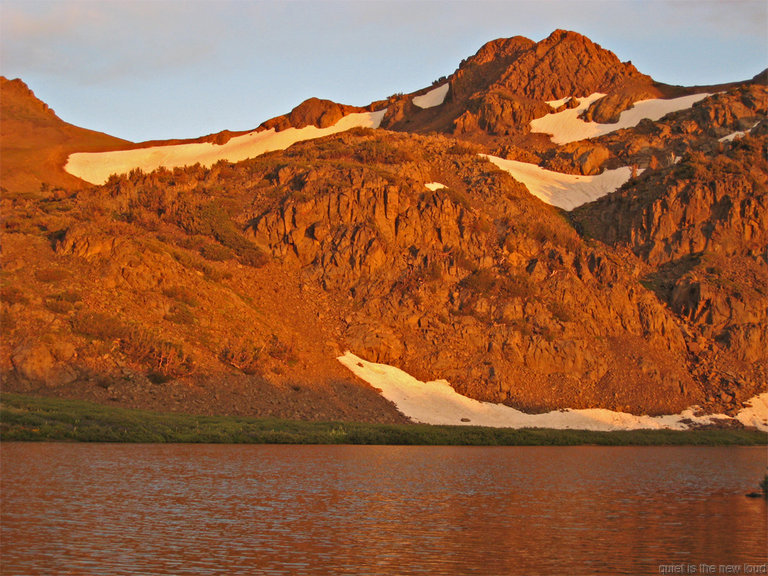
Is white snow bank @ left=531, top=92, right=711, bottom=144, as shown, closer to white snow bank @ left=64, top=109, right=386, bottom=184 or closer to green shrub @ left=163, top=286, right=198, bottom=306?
white snow bank @ left=64, top=109, right=386, bottom=184

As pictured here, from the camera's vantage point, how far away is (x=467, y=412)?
152 feet

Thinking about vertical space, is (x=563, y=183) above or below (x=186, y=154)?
below

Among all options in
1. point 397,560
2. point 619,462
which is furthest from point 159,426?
point 397,560

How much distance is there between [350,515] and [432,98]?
334ft

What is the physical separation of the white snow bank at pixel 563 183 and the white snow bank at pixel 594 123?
46.2ft

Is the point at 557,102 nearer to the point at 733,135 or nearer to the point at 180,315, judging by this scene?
the point at 733,135

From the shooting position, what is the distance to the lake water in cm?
1330

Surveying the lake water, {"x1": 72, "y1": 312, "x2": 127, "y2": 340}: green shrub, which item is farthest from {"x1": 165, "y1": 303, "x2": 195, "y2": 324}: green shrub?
the lake water

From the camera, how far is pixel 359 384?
4506 cm

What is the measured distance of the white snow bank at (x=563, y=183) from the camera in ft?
241

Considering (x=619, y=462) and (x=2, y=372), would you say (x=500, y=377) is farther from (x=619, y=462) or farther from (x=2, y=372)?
(x=2, y=372)

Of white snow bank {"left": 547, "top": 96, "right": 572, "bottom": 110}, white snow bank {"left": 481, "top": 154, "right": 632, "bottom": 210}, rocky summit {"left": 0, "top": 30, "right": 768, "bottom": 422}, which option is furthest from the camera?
white snow bank {"left": 547, "top": 96, "right": 572, "bottom": 110}

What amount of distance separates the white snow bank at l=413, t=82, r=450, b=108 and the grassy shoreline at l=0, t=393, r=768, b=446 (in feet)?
245

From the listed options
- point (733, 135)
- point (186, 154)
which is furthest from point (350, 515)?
point (186, 154)
